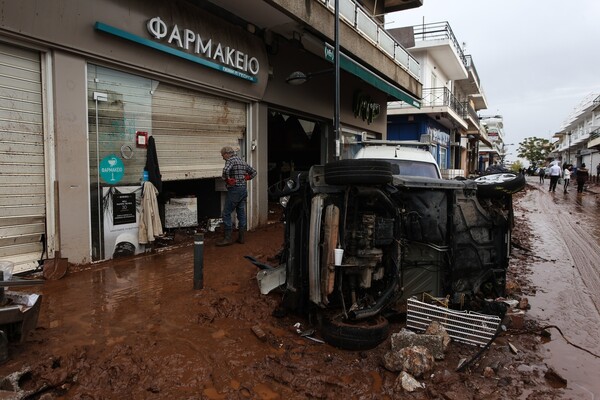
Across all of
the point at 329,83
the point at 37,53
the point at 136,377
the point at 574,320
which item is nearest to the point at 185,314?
the point at 136,377

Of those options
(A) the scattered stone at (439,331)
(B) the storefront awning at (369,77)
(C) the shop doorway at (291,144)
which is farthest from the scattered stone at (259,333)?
(C) the shop doorway at (291,144)

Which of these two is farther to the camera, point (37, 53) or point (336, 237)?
point (37, 53)

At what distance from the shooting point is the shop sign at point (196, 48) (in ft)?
20.0

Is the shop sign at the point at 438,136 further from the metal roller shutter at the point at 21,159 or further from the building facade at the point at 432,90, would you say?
the metal roller shutter at the point at 21,159

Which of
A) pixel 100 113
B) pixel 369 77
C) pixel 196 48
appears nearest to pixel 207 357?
pixel 100 113

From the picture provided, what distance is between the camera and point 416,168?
6887mm

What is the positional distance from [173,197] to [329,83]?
20.9 feet

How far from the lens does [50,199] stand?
516 cm

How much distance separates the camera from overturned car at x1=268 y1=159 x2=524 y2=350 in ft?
11.7

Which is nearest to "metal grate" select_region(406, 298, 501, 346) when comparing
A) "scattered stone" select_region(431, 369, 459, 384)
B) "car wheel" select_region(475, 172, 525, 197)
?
"scattered stone" select_region(431, 369, 459, 384)

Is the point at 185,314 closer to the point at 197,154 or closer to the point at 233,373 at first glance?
the point at 233,373

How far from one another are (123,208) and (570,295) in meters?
6.58

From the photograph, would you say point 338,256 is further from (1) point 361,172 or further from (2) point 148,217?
(2) point 148,217

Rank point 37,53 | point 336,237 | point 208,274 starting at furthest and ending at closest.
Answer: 1. point 208,274
2. point 37,53
3. point 336,237
